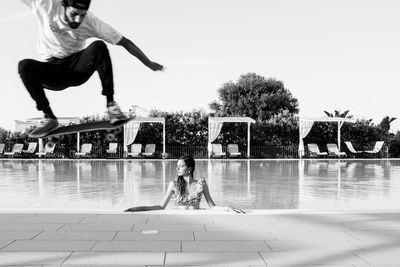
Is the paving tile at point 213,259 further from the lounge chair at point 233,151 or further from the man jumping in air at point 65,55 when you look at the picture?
the lounge chair at point 233,151

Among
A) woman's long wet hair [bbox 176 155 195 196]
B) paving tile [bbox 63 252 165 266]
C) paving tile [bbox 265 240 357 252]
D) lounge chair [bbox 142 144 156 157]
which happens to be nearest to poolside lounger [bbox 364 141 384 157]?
lounge chair [bbox 142 144 156 157]

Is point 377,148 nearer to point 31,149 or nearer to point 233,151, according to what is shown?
point 233,151

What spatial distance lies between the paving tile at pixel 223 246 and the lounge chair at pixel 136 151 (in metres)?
19.1

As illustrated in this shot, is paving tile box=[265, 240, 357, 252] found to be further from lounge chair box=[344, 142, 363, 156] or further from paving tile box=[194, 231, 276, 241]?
lounge chair box=[344, 142, 363, 156]

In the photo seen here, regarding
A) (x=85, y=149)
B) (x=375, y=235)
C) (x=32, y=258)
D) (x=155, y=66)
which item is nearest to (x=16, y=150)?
(x=85, y=149)

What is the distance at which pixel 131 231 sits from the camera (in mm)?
4809

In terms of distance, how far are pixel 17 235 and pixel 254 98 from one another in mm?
31705

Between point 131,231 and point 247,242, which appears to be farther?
point 131,231

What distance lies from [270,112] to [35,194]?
2670cm

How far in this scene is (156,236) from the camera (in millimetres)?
4574

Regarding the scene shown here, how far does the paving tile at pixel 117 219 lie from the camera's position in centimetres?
532

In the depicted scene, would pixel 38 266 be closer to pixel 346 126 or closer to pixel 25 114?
pixel 25 114

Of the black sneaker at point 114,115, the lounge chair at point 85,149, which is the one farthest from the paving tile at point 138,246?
the lounge chair at point 85,149

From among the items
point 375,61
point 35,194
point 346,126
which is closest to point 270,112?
point 346,126
